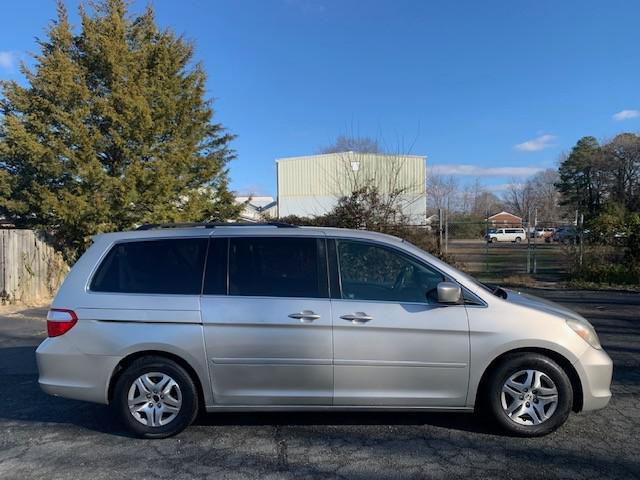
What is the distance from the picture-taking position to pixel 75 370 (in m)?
4.36

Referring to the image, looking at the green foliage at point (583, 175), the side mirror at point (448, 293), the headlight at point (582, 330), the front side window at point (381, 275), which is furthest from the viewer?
the green foliage at point (583, 175)

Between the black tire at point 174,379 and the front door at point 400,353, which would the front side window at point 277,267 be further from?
the black tire at point 174,379

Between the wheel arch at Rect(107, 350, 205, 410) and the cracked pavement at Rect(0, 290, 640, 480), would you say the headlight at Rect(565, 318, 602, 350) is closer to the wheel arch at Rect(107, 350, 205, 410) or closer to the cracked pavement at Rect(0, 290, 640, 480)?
the cracked pavement at Rect(0, 290, 640, 480)

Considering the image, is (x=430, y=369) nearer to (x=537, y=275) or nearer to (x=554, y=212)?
(x=537, y=275)

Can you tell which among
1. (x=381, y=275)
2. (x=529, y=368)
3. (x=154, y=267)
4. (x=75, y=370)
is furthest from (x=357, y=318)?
(x=75, y=370)

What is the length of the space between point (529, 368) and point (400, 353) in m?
1.06

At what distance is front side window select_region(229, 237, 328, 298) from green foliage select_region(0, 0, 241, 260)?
998 cm

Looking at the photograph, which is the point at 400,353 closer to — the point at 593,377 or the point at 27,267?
the point at 593,377

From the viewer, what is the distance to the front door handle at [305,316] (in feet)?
13.8

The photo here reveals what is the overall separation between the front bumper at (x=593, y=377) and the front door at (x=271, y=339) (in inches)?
80.9

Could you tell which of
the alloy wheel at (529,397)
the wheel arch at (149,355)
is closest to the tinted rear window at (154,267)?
the wheel arch at (149,355)

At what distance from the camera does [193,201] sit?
15.5m

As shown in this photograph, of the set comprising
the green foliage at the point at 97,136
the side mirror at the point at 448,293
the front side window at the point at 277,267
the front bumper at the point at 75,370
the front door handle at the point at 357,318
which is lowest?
the front bumper at the point at 75,370

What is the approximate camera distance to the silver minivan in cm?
421
